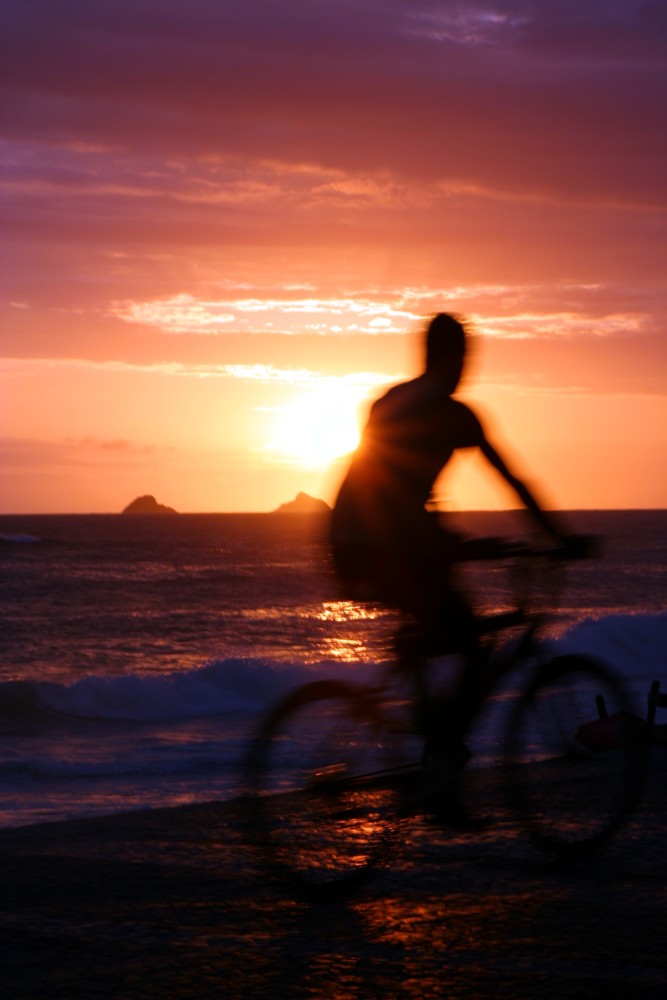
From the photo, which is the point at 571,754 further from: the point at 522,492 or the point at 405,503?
the point at 405,503

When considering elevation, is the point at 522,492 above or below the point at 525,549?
above

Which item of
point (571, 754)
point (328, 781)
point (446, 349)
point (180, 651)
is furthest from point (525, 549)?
point (180, 651)

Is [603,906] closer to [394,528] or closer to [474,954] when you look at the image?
[474,954]

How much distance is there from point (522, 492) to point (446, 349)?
64cm

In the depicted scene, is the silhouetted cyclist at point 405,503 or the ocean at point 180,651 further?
the ocean at point 180,651

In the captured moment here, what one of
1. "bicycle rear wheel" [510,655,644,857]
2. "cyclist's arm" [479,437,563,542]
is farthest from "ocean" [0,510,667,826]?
"bicycle rear wheel" [510,655,644,857]

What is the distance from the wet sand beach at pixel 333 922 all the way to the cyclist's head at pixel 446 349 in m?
1.85

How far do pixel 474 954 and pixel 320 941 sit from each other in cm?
51

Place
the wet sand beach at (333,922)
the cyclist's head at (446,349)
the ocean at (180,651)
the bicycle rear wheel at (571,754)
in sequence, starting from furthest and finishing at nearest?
the ocean at (180,651), the bicycle rear wheel at (571,754), the cyclist's head at (446,349), the wet sand beach at (333,922)

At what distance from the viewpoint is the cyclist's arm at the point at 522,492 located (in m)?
4.59

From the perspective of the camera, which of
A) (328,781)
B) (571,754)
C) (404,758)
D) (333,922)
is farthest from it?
(571,754)

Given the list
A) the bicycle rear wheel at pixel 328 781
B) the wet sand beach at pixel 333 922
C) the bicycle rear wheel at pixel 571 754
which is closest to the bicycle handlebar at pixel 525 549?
the bicycle rear wheel at pixel 571 754

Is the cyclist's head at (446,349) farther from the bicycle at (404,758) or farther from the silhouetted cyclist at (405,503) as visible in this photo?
the bicycle at (404,758)

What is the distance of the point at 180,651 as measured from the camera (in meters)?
36.0
